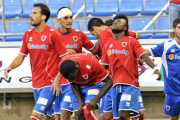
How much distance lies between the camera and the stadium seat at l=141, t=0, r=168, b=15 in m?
10.9

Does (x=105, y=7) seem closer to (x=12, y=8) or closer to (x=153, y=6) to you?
(x=153, y=6)

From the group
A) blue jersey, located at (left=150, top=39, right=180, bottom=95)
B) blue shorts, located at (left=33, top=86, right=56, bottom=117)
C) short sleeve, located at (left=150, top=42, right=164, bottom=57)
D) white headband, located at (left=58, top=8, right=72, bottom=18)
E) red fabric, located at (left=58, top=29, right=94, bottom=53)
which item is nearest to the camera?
blue shorts, located at (left=33, top=86, right=56, bottom=117)

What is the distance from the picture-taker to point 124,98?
22.1 feet

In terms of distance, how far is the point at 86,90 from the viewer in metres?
6.25

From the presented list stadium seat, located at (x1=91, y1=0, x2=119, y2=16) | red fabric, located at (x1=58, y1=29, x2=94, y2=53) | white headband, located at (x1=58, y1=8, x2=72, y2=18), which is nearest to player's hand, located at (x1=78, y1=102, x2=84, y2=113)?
red fabric, located at (x1=58, y1=29, x2=94, y2=53)

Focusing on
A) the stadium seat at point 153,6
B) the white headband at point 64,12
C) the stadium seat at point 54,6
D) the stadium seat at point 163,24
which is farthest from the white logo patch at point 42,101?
the stadium seat at point 153,6

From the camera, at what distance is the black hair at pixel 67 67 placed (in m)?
5.53

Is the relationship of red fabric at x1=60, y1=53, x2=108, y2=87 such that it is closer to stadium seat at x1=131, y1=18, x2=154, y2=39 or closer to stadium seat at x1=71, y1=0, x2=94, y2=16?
stadium seat at x1=131, y1=18, x2=154, y2=39

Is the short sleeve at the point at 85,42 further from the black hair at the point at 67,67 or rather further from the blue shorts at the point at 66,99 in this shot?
the black hair at the point at 67,67

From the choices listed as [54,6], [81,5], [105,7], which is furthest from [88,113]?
[54,6]

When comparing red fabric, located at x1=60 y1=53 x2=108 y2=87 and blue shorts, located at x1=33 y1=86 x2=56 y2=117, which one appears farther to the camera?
blue shorts, located at x1=33 y1=86 x2=56 y2=117

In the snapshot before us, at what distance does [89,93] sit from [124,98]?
86 centimetres

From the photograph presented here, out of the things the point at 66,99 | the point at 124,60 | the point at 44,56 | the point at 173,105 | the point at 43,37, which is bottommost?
the point at 173,105

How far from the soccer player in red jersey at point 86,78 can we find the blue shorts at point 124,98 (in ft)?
2.26
